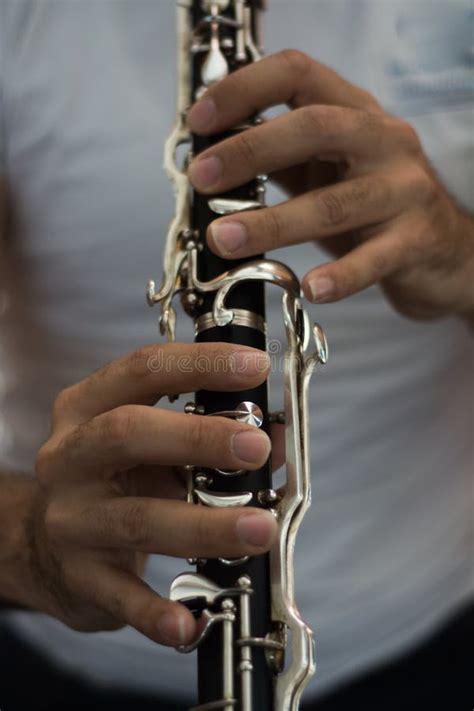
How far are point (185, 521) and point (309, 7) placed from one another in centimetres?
65

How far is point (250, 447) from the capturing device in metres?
0.41

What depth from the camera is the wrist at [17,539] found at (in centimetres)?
59

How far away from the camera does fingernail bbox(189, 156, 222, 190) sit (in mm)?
498

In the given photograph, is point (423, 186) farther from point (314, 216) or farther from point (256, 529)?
point (256, 529)

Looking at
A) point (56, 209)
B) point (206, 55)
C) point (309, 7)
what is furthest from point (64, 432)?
point (309, 7)

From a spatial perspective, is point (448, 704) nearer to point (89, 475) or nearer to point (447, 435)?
point (447, 435)

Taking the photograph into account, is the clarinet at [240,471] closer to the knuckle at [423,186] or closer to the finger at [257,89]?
the finger at [257,89]

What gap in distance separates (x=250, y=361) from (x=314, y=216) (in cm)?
14

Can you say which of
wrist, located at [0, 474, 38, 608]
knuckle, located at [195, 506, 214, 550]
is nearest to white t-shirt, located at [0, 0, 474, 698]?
wrist, located at [0, 474, 38, 608]

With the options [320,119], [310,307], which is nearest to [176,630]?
[320,119]

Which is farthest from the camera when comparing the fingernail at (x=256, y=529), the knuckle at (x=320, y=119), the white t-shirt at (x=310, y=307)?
the white t-shirt at (x=310, y=307)

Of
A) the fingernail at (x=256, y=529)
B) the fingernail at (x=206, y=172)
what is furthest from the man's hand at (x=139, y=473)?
the fingernail at (x=206, y=172)

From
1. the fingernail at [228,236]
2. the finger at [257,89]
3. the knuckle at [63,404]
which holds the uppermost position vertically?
the finger at [257,89]

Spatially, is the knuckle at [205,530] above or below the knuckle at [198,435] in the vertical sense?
below
